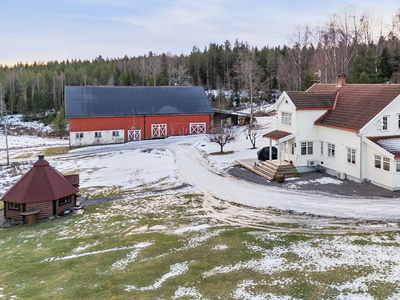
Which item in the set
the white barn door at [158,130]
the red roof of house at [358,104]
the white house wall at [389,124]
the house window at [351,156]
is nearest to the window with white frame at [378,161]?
the house window at [351,156]

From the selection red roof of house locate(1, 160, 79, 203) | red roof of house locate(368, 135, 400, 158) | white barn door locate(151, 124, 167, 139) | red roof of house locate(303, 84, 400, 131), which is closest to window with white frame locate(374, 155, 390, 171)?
red roof of house locate(368, 135, 400, 158)

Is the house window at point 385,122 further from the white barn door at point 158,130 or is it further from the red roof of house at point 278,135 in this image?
the white barn door at point 158,130

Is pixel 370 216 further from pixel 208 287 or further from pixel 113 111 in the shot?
pixel 113 111

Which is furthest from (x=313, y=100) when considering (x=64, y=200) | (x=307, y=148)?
(x=64, y=200)

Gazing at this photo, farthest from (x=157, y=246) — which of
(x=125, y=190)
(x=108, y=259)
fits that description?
(x=125, y=190)

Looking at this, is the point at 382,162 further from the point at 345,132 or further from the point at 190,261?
the point at 190,261

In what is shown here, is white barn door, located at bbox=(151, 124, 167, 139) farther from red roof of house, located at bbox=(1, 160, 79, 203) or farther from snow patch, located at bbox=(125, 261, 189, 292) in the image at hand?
snow patch, located at bbox=(125, 261, 189, 292)
